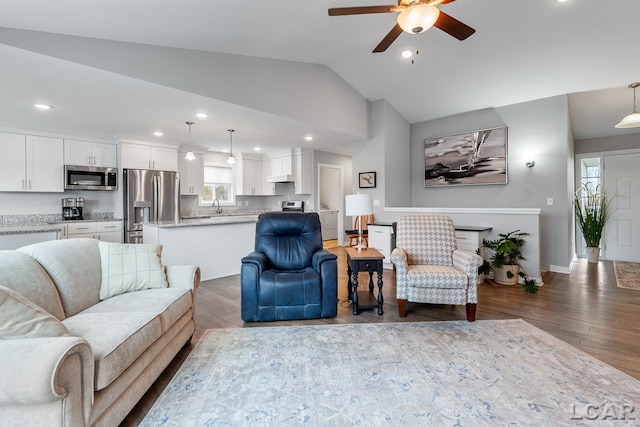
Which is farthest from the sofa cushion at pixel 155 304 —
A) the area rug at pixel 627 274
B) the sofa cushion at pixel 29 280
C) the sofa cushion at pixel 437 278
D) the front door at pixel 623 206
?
the front door at pixel 623 206

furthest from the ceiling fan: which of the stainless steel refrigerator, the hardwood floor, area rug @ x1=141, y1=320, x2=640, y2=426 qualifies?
the stainless steel refrigerator

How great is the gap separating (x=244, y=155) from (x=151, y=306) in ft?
18.8

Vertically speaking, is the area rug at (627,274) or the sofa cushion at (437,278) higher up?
the sofa cushion at (437,278)

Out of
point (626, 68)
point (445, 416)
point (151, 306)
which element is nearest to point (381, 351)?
point (445, 416)

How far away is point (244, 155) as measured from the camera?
7211 millimetres

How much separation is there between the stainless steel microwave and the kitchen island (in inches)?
66.4

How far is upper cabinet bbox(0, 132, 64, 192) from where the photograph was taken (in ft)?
14.2

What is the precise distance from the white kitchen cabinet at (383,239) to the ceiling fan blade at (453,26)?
306cm

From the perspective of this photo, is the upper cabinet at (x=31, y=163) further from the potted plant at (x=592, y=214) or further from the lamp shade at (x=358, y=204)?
the potted plant at (x=592, y=214)

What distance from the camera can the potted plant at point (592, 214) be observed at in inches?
215

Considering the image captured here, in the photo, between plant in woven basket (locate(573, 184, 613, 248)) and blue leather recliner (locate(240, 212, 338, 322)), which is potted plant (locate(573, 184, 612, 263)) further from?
blue leather recliner (locate(240, 212, 338, 322))

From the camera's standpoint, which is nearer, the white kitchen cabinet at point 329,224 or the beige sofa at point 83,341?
the beige sofa at point 83,341

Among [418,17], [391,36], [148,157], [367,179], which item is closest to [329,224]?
[367,179]

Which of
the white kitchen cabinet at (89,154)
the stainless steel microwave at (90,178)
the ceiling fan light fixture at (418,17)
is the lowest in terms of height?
the stainless steel microwave at (90,178)
